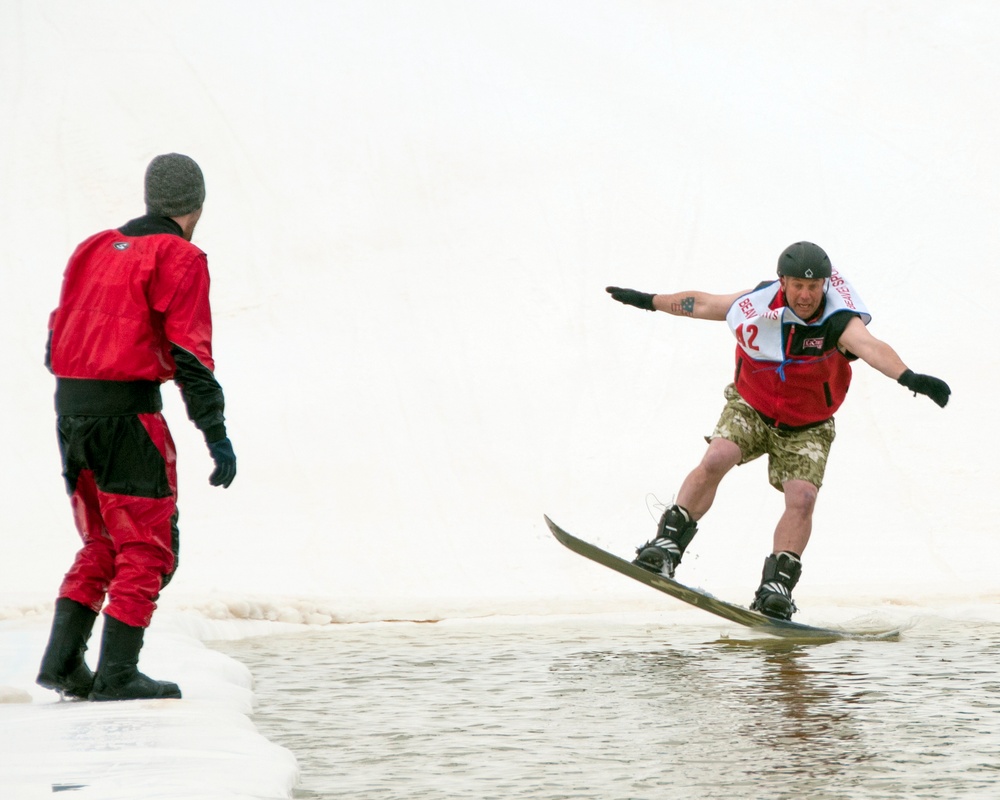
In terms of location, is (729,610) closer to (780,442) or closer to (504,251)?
(780,442)

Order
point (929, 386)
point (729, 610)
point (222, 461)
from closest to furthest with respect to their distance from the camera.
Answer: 1. point (222, 461)
2. point (929, 386)
3. point (729, 610)

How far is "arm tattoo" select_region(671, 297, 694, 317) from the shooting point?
20.3 feet

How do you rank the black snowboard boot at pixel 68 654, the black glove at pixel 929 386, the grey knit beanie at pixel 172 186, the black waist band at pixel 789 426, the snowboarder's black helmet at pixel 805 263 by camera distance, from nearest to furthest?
the black snowboard boot at pixel 68 654 < the grey knit beanie at pixel 172 186 < the black glove at pixel 929 386 < the snowboarder's black helmet at pixel 805 263 < the black waist band at pixel 789 426

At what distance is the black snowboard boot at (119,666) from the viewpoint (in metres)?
3.73

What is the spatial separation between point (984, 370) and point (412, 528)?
18.6 feet

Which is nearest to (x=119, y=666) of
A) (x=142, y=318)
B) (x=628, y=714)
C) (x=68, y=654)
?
(x=68, y=654)

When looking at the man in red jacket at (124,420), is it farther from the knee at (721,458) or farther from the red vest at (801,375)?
the red vest at (801,375)

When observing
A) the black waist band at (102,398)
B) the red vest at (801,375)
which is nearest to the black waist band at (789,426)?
the red vest at (801,375)

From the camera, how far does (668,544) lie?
5.96m

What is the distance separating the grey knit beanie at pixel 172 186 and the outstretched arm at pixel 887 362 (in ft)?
8.73

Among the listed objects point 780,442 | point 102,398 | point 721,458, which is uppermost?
point 780,442

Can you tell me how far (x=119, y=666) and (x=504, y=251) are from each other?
37.6ft

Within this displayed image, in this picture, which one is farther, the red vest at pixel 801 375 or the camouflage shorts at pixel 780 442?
the camouflage shorts at pixel 780 442

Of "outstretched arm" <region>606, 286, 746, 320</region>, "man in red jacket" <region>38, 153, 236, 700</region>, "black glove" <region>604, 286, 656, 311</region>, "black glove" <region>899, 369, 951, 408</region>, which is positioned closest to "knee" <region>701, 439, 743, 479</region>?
"outstretched arm" <region>606, 286, 746, 320</region>
